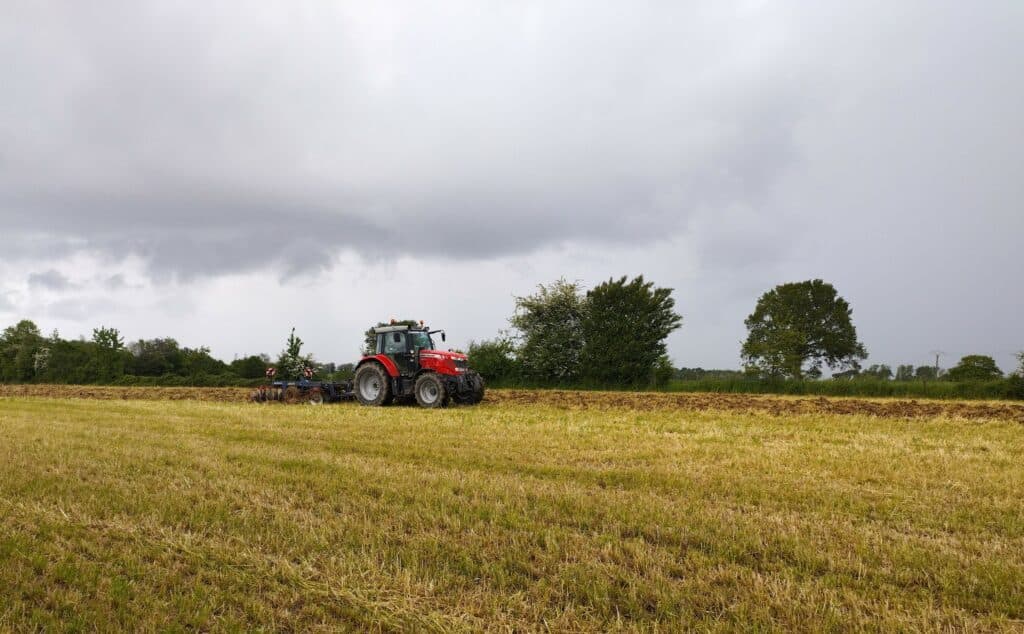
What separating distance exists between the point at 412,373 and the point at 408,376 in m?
0.16

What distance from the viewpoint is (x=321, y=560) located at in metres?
3.62

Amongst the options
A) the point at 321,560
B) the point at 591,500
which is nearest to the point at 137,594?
the point at 321,560

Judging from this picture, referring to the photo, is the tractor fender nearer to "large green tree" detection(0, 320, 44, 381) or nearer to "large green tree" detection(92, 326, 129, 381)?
"large green tree" detection(92, 326, 129, 381)

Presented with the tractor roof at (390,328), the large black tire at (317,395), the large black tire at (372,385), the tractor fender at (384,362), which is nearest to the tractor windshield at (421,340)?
the tractor roof at (390,328)

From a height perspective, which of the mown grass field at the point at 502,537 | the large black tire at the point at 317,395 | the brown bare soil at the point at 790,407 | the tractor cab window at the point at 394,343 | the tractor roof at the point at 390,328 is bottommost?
the mown grass field at the point at 502,537

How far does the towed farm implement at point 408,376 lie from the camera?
667 inches

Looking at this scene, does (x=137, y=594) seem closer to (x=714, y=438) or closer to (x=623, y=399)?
(x=714, y=438)

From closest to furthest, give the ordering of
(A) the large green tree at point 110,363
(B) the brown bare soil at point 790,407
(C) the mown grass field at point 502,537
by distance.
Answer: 1. (C) the mown grass field at point 502,537
2. (B) the brown bare soil at point 790,407
3. (A) the large green tree at point 110,363

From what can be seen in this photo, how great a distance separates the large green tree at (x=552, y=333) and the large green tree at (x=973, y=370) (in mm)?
20249

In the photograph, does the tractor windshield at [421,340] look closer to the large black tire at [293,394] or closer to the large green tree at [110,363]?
the large black tire at [293,394]

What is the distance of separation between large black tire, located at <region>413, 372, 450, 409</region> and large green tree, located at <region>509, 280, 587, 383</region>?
46.3ft

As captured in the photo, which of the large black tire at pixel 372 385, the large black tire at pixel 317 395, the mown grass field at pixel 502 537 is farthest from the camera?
the large black tire at pixel 317 395

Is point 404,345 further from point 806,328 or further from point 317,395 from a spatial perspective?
point 806,328

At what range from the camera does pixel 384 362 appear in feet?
57.7
